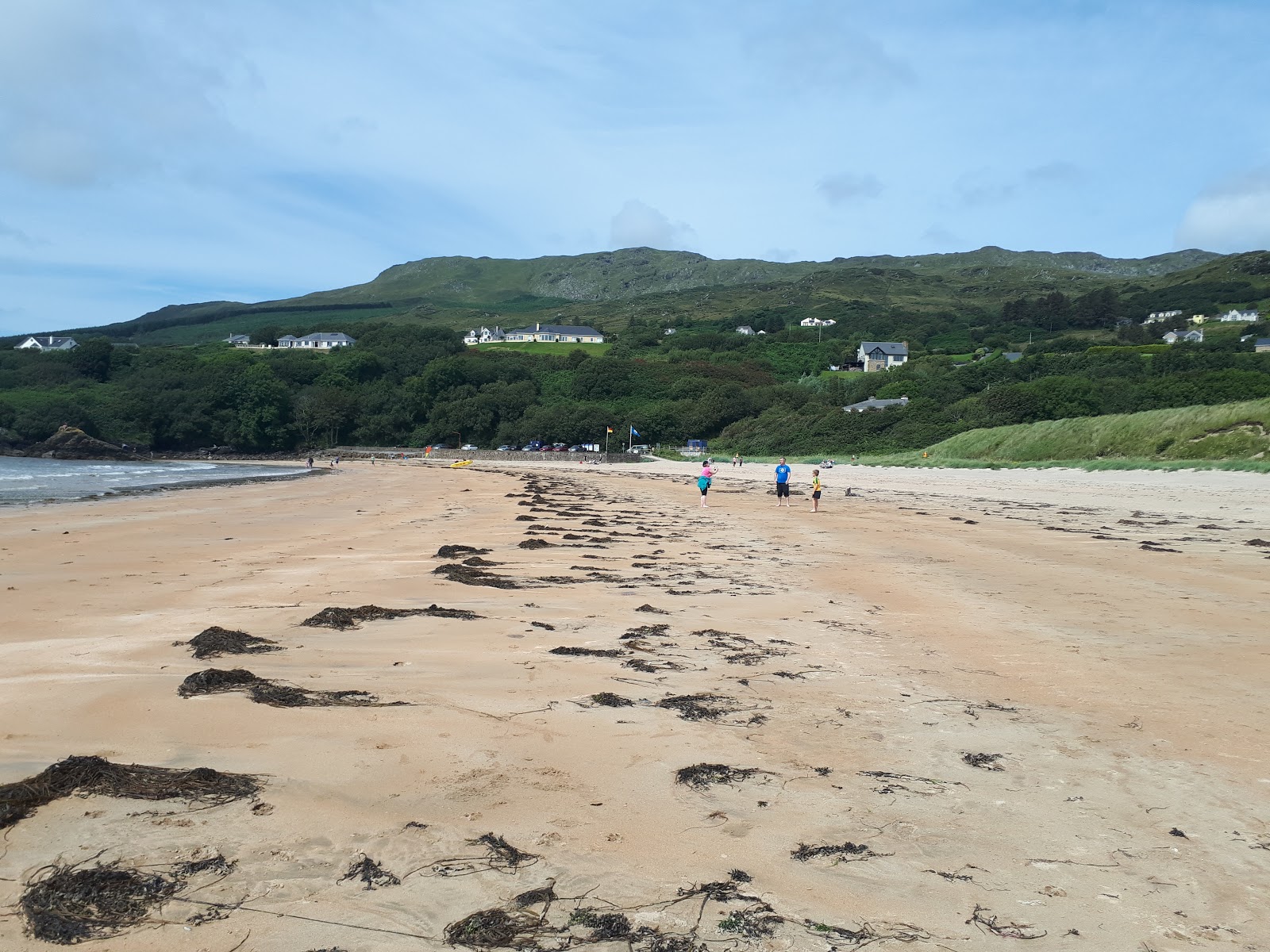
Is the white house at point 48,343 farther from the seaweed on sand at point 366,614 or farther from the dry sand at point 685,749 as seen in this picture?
the seaweed on sand at point 366,614

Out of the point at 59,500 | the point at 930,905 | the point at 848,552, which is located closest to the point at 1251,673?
the point at 930,905

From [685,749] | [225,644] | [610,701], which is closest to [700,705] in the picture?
[610,701]

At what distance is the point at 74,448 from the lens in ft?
232

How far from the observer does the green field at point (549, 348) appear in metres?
106

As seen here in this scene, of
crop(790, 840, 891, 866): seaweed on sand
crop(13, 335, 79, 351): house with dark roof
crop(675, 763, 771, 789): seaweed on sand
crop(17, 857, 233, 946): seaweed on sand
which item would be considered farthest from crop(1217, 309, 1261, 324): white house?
crop(13, 335, 79, 351): house with dark roof

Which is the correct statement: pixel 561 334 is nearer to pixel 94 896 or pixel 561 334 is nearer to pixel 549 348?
pixel 549 348

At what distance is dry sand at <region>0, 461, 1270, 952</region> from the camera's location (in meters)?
2.66

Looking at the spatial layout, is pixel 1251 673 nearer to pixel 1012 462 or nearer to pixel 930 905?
pixel 930 905

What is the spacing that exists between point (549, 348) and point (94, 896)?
110m

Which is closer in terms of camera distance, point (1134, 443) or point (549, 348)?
point (1134, 443)

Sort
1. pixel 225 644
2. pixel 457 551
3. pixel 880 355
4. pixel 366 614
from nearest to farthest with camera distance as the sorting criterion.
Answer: pixel 225 644, pixel 366 614, pixel 457 551, pixel 880 355

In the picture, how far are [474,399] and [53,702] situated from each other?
7902 cm

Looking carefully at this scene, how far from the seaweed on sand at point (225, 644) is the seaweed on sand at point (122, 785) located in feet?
7.10

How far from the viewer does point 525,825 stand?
3191mm
